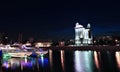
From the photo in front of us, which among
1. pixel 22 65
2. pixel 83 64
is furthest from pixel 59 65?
pixel 22 65

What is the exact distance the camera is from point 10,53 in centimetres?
6844

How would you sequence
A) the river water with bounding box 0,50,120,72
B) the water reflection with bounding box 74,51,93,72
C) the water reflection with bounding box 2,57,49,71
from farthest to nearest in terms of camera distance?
the water reflection with bounding box 2,57,49,71 → the water reflection with bounding box 74,51,93,72 → the river water with bounding box 0,50,120,72

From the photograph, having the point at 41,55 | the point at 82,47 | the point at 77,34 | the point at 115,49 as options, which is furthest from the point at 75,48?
the point at 41,55

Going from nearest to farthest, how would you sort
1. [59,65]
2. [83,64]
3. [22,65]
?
[22,65], [59,65], [83,64]

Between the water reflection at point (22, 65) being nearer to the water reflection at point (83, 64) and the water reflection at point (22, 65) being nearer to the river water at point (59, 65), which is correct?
the river water at point (59, 65)

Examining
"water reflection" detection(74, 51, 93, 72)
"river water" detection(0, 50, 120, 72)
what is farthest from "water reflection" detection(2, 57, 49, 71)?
"water reflection" detection(74, 51, 93, 72)

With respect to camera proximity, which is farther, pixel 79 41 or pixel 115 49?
pixel 79 41

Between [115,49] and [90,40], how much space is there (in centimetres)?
5333

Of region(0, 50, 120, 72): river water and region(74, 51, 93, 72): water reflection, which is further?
region(74, 51, 93, 72): water reflection

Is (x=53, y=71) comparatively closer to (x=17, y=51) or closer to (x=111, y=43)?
(x=17, y=51)

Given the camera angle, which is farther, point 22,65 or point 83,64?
point 83,64

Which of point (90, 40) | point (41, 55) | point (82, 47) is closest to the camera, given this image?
point (41, 55)

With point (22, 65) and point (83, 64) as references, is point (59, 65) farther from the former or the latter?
point (22, 65)

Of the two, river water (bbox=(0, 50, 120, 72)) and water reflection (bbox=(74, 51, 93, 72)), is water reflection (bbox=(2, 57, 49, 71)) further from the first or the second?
water reflection (bbox=(74, 51, 93, 72))
